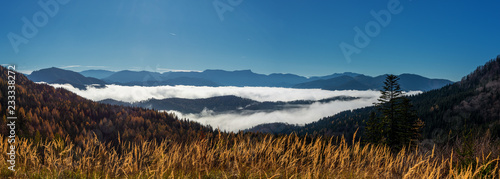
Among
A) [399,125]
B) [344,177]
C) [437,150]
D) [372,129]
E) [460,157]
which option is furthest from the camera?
[372,129]

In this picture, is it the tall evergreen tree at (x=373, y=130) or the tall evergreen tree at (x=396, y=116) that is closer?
the tall evergreen tree at (x=396, y=116)

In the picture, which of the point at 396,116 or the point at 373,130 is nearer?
the point at 396,116

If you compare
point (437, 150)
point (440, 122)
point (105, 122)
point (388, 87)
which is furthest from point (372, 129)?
point (440, 122)

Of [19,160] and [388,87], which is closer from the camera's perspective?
[19,160]

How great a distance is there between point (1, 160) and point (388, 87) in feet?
169

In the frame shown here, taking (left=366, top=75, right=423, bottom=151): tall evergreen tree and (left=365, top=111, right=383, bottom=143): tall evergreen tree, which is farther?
(left=365, top=111, right=383, bottom=143): tall evergreen tree

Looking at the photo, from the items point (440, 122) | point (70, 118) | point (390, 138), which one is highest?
point (70, 118)

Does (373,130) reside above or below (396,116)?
below

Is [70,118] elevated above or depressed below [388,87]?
below

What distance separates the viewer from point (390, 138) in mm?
46062

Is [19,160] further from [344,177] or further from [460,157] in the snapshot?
[460,157]

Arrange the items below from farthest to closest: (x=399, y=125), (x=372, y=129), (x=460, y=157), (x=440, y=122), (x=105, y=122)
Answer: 1. (x=440, y=122)
2. (x=105, y=122)
3. (x=372, y=129)
4. (x=399, y=125)
5. (x=460, y=157)

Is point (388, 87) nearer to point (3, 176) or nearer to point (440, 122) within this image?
point (3, 176)

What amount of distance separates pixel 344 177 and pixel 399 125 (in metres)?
46.4
